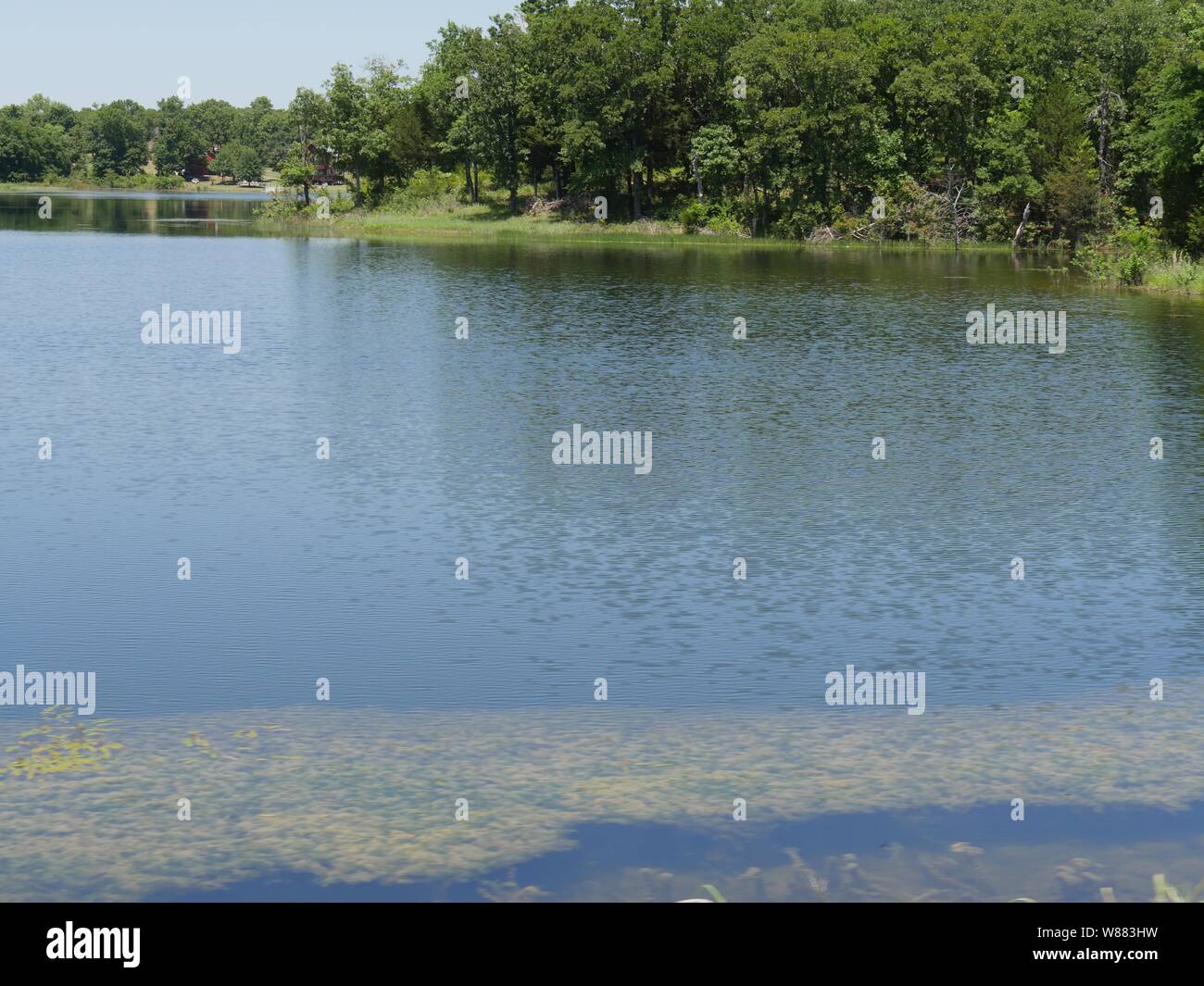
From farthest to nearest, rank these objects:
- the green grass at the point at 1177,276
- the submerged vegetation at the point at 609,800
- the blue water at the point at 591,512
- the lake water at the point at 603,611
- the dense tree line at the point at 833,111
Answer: the dense tree line at the point at 833,111 < the green grass at the point at 1177,276 < the blue water at the point at 591,512 < the lake water at the point at 603,611 < the submerged vegetation at the point at 609,800

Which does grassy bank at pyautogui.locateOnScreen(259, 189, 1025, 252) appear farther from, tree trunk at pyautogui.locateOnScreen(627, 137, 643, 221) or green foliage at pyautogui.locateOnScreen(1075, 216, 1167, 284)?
green foliage at pyautogui.locateOnScreen(1075, 216, 1167, 284)

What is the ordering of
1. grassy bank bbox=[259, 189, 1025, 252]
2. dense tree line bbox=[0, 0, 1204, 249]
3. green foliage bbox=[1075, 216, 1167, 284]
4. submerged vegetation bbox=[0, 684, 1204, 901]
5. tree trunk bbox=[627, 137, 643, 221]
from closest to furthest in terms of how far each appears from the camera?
submerged vegetation bbox=[0, 684, 1204, 901] → green foliage bbox=[1075, 216, 1167, 284] → dense tree line bbox=[0, 0, 1204, 249] → grassy bank bbox=[259, 189, 1025, 252] → tree trunk bbox=[627, 137, 643, 221]

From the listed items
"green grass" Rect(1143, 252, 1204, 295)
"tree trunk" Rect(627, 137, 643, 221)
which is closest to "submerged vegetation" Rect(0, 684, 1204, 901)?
"green grass" Rect(1143, 252, 1204, 295)

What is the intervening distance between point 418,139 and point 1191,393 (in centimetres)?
10536

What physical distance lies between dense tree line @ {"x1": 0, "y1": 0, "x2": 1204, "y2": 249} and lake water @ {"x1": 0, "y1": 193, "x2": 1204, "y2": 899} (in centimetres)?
5842

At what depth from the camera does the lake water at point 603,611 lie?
11977 mm

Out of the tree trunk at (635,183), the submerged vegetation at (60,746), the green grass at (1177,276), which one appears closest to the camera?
Result: the submerged vegetation at (60,746)

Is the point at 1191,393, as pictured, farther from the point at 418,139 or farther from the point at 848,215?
the point at 418,139

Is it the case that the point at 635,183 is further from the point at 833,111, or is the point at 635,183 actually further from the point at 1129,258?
the point at 1129,258

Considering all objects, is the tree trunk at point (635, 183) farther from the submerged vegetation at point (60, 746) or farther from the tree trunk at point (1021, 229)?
the submerged vegetation at point (60, 746)

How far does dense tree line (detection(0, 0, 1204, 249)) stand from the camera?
9456 centimetres

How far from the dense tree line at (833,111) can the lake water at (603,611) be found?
192ft

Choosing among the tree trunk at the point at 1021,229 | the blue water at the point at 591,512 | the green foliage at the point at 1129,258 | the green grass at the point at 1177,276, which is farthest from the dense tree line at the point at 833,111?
the blue water at the point at 591,512
